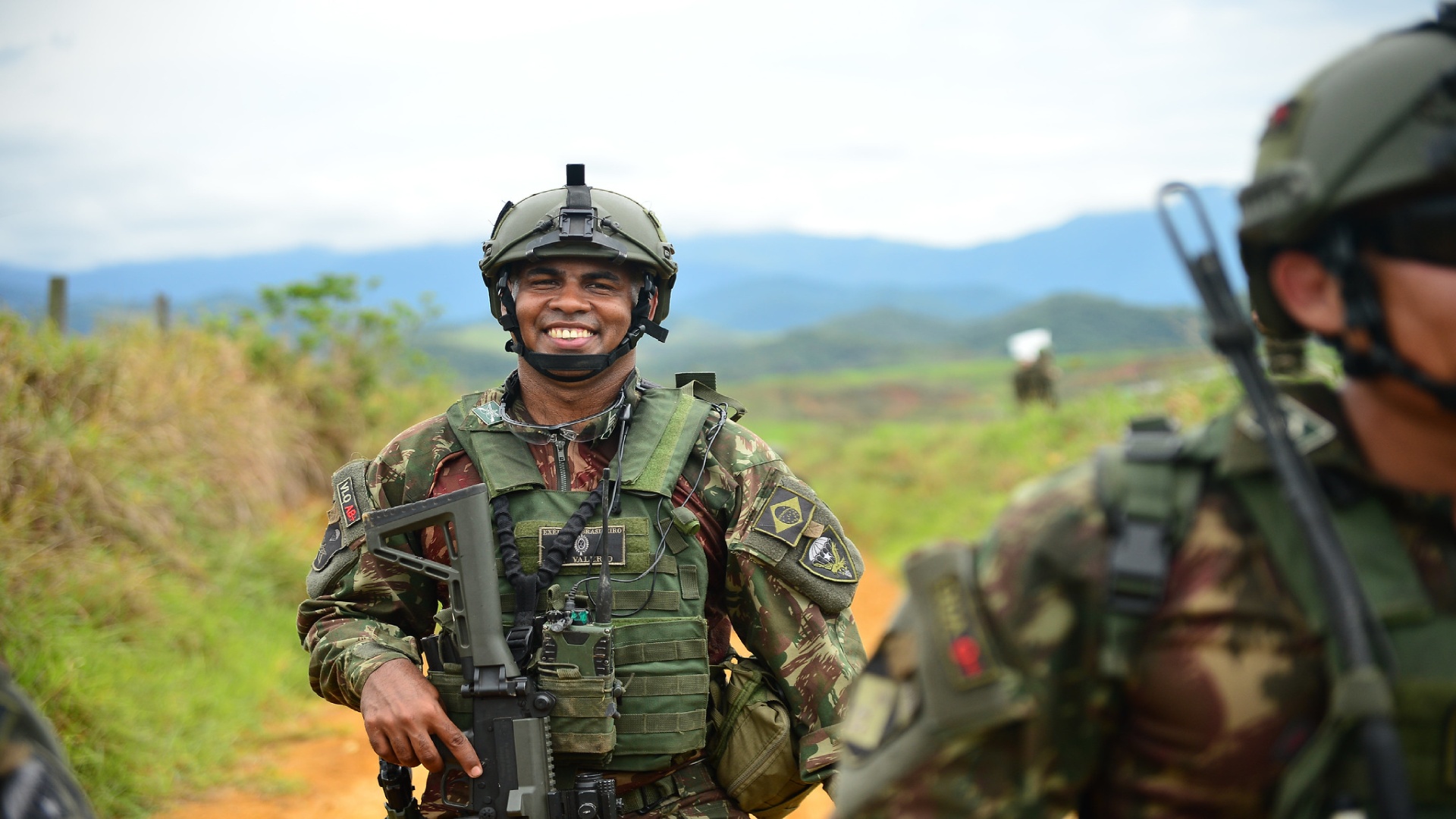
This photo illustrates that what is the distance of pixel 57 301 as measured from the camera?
9898 mm

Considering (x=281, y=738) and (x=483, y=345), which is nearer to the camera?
(x=281, y=738)

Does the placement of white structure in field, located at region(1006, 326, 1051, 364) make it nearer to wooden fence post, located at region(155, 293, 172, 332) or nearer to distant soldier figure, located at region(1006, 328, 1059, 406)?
distant soldier figure, located at region(1006, 328, 1059, 406)

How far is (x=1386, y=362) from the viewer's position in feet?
4.99

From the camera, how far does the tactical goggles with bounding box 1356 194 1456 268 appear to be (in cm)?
147

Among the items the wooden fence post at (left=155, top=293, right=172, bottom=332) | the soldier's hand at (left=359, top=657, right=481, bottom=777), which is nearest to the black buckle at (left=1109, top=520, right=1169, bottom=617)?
the soldier's hand at (left=359, top=657, right=481, bottom=777)

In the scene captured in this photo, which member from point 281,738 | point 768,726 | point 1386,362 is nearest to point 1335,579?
point 1386,362

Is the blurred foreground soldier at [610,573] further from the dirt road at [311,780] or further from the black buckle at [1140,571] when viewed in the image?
the dirt road at [311,780]

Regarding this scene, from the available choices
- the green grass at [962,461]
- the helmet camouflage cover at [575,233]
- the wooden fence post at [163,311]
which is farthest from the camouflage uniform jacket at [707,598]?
the wooden fence post at [163,311]

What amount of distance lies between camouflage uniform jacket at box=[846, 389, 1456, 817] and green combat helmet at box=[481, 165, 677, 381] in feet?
6.60

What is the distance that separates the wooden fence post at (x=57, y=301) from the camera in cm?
980

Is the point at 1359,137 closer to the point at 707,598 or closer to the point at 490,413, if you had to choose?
the point at 707,598

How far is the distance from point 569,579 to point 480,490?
339 mm

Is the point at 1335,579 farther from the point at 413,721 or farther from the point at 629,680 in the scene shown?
the point at 413,721

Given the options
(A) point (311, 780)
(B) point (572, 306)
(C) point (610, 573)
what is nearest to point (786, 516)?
(C) point (610, 573)
